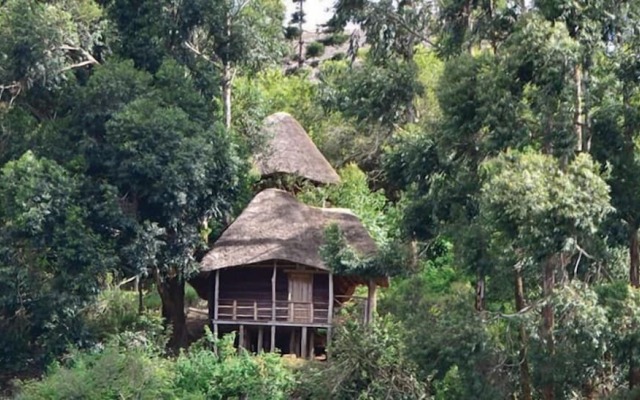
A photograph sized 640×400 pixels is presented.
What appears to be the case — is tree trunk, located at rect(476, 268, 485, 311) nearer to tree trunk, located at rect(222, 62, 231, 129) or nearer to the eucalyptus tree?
the eucalyptus tree

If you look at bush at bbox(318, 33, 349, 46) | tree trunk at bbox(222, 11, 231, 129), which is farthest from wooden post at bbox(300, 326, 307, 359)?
bush at bbox(318, 33, 349, 46)

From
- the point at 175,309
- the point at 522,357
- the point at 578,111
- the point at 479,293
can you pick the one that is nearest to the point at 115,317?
the point at 175,309

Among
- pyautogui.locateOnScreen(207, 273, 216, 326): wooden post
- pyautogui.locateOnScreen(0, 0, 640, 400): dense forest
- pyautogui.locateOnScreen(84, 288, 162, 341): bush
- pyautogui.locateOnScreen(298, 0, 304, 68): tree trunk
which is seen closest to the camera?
pyautogui.locateOnScreen(0, 0, 640, 400): dense forest

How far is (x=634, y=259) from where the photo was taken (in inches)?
882

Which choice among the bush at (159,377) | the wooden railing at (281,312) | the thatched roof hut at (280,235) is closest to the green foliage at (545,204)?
the bush at (159,377)

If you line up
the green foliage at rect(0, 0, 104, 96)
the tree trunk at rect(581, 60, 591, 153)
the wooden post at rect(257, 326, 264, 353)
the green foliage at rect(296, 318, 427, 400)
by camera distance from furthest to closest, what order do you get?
the wooden post at rect(257, 326, 264, 353)
the green foliage at rect(0, 0, 104, 96)
the green foliage at rect(296, 318, 427, 400)
the tree trunk at rect(581, 60, 591, 153)

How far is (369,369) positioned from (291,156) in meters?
10.9

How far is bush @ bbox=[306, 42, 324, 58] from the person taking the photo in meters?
57.8

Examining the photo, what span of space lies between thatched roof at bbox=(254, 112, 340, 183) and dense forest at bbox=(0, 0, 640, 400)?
0.64 m

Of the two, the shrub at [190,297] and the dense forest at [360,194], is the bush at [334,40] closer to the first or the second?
the dense forest at [360,194]

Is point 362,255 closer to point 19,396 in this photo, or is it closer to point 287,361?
point 287,361

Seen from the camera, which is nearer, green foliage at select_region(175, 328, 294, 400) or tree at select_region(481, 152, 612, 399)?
tree at select_region(481, 152, 612, 399)

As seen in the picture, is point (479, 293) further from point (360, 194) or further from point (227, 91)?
point (360, 194)

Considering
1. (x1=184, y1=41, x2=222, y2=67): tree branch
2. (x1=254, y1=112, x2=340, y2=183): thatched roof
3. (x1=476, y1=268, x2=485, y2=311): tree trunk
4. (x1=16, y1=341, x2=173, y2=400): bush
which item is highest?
(x1=184, y1=41, x2=222, y2=67): tree branch
